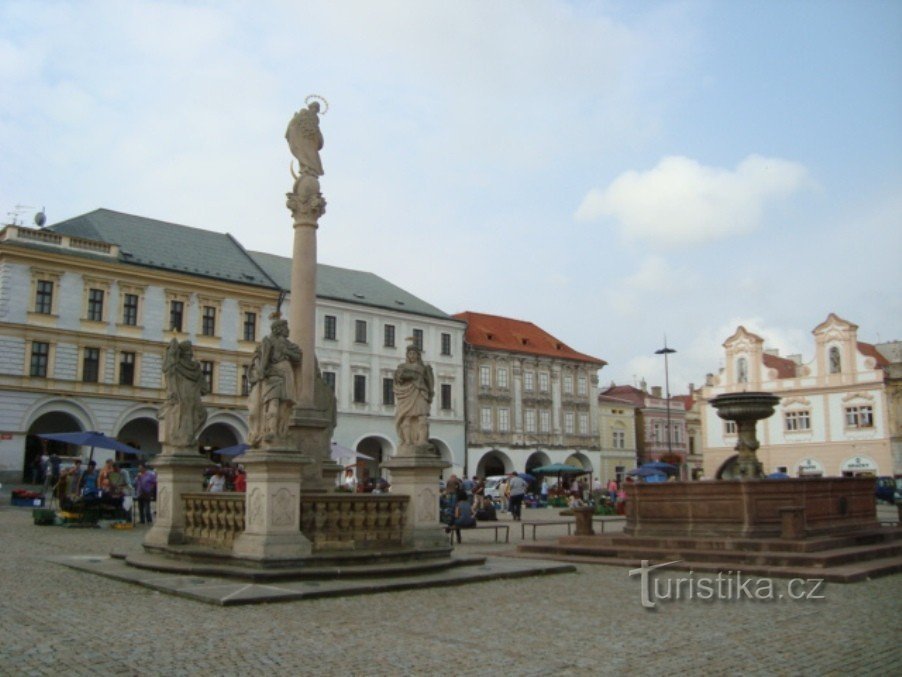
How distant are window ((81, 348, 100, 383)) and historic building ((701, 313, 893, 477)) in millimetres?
34678

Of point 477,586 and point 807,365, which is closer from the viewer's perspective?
point 477,586

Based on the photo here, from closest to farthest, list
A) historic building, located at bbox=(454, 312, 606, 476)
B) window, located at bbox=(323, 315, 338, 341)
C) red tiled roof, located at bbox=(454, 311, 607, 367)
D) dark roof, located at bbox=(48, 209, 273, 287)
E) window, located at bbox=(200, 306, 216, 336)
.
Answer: dark roof, located at bbox=(48, 209, 273, 287) → window, located at bbox=(200, 306, 216, 336) → window, located at bbox=(323, 315, 338, 341) → historic building, located at bbox=(454, 312, 606, 476) → red tiled roof, located at bbox=(454, 311, 607, 367)

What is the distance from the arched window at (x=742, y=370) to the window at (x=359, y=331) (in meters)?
25.5

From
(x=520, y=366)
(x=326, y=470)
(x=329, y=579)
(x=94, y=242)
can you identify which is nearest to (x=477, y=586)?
(x=329, y=579)

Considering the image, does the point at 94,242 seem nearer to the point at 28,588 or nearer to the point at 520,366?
the point at 520,366

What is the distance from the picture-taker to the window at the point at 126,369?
4069cm

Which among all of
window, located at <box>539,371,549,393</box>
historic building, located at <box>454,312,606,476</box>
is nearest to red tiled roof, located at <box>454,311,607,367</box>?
historic building, located at <box>454,312,606,476</box>

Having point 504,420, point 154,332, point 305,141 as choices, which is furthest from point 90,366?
point 305,141

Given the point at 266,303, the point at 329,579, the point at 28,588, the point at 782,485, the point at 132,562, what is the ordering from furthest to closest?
1. the point at 266,303
2. the point at 782,485
3. the point at 132,562
4. the point at 329,579
5. the point at 28,588

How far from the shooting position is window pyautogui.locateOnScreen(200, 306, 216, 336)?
43.8 metres

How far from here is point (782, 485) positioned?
583 inches

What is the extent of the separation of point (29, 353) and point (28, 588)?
30526mm

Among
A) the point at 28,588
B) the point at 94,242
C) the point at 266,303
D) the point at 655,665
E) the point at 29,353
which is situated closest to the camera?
the point at 655,665

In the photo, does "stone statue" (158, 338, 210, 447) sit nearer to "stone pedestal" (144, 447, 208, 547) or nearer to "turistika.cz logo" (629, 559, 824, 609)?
"stone pedestal" (144, 447, 208, 547)
